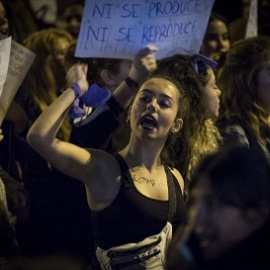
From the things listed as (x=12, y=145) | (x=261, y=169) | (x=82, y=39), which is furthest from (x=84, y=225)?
(x=261, y=169)

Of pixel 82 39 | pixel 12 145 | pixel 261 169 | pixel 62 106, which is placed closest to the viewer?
pixel 261 169

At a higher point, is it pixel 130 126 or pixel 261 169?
pixel 261 169

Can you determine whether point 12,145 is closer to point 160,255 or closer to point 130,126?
point 130,126

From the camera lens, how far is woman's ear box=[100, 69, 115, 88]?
3.64m

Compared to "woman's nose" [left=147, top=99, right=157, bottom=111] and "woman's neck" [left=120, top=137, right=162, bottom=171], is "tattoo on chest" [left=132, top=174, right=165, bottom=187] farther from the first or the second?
"woman's nose" [left=147, top=99, right=157, bottom=111]

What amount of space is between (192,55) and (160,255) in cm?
96

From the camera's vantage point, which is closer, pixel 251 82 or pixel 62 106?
pixel 62 106

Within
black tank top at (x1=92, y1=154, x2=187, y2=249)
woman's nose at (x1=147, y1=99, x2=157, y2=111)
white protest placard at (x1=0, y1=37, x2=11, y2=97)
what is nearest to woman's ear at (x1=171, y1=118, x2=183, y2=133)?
woman's nose at (x1=147, y1=99, x2=157, y2=111)

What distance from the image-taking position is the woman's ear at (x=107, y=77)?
143 inches

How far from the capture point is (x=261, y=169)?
100.0 inches

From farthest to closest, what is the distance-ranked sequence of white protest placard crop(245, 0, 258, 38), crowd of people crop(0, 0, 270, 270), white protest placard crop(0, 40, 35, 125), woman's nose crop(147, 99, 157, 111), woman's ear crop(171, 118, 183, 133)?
white protest placard crop(245, 0, 258, 38), white protest placard crop(0, 40, 35, 125), woman's ear crop(171, 118, 183, 133), woman's nose crop(147, 99, 157, 111), crowd of people crop(0, 0, 270, 270)

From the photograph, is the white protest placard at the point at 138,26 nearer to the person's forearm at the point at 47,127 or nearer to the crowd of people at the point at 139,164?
the crowd of people at the point at 139,164

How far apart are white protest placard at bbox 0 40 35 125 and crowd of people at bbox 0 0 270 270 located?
0.41 ft

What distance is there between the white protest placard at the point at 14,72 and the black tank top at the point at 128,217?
60cm
